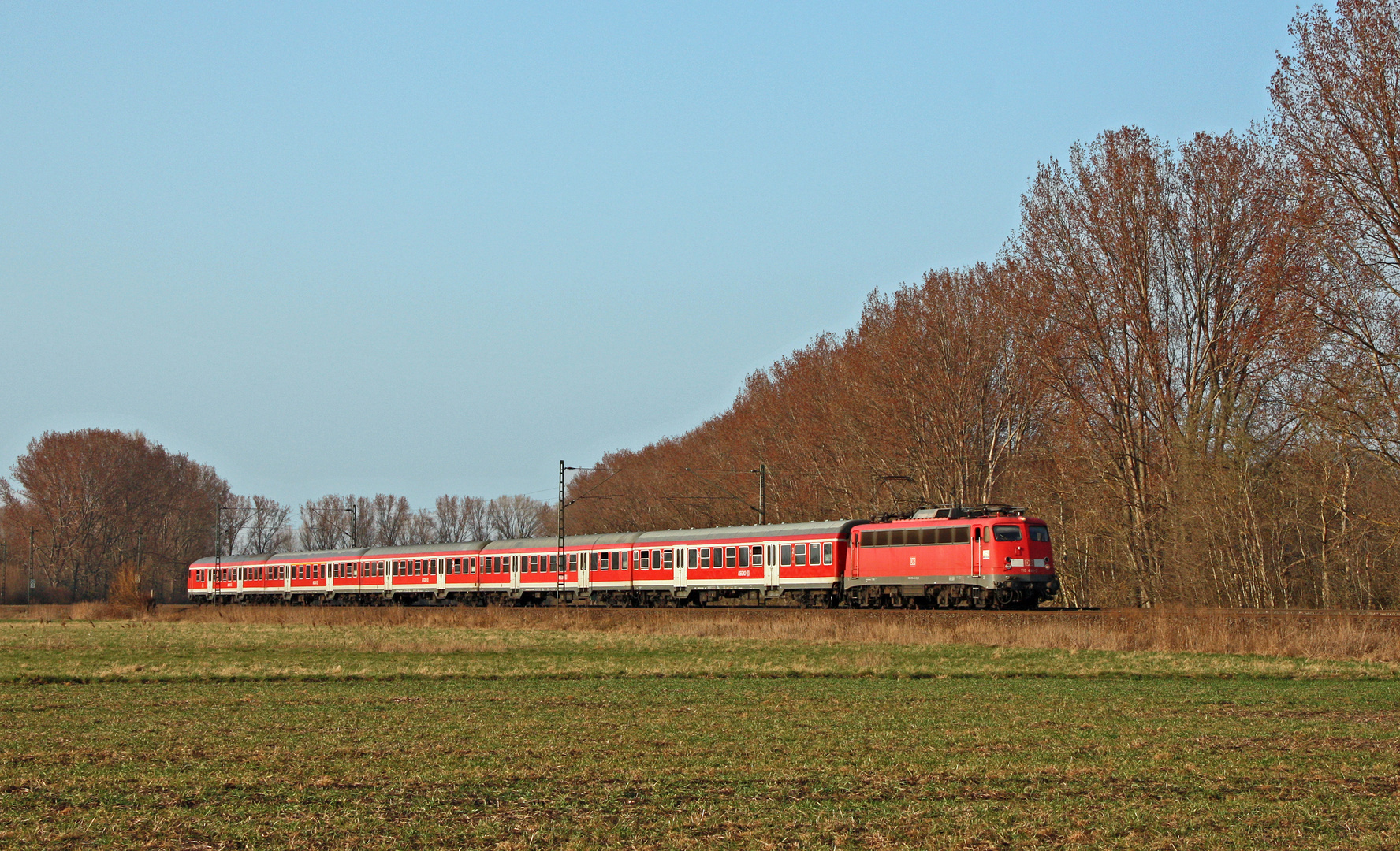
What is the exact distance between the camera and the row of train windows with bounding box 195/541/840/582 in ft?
158

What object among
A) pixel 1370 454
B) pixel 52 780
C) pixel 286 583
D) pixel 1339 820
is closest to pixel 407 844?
pixel 52 780

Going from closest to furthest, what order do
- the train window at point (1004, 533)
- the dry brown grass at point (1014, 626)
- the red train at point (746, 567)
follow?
the dry brown grass at point (1014, 626), the train window at point (1004, 533), the red train at point (746, 567)

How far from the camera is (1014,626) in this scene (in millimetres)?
32281

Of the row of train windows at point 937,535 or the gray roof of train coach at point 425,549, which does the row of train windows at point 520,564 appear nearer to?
the gray roof of train coach at point 425,549

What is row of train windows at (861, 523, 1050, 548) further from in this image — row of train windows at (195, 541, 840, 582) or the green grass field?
the green grass field

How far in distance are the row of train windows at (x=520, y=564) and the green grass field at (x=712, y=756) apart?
69.2 ft

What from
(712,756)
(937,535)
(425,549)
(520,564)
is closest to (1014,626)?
(937,535)

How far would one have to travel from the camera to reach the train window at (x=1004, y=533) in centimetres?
4100

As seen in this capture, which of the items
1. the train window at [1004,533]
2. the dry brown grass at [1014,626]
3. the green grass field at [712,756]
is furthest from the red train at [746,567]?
the green grass field at [712,756]

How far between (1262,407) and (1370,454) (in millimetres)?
9228

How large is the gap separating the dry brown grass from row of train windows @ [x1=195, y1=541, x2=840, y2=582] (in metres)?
5.13

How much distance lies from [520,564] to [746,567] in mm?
16755

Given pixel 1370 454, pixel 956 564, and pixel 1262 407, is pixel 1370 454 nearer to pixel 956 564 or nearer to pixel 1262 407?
pixel 1262 407

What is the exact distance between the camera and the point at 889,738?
14.9 metres
